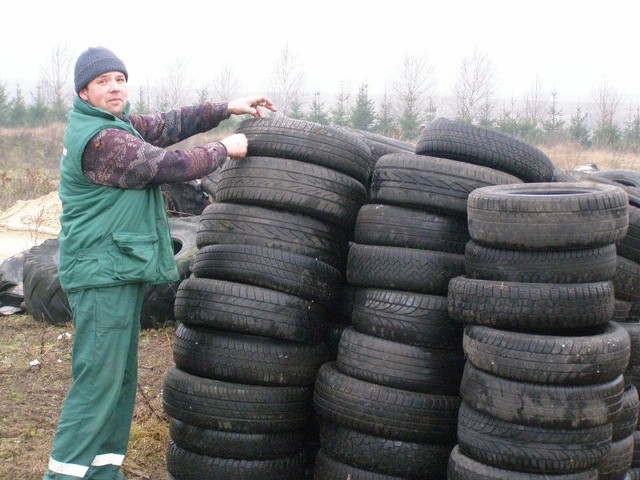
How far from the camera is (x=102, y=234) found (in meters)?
4.69

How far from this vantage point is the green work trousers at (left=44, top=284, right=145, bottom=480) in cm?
470

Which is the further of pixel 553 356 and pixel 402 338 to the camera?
pixel 402 338

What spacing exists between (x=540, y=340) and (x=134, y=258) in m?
2.25

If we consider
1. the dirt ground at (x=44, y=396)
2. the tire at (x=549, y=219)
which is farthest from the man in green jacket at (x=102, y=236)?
the tire at (x=549, y=219)

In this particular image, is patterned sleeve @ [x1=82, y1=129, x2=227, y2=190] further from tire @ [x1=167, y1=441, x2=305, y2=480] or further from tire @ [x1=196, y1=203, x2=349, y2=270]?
tire @ [x1=167, y1=441, x2=305, y2=480]

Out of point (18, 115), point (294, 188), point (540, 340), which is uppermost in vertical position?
point (294, 188)

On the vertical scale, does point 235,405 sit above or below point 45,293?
above

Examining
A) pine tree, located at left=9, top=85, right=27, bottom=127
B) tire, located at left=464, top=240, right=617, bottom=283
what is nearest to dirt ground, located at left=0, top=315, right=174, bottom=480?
tire, located at left=464, top=240, right=617, bottom=283

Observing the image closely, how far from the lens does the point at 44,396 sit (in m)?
7.32

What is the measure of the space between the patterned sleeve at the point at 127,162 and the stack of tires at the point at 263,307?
669 mm

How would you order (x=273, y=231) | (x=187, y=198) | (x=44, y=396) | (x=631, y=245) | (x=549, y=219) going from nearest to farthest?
(x=549, y=219) → (x=273, y=231) → (x=631, y=245) → (x=44, y=396) → (x=187, y=198)

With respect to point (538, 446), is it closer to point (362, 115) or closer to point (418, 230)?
point (418, 230)

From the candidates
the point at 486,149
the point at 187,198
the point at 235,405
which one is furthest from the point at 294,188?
the point at 187,198

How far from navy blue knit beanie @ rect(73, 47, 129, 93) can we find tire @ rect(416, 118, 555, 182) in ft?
6.72
